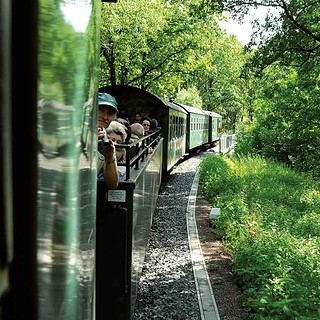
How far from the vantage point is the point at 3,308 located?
59cm

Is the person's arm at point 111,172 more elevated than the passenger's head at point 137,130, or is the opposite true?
the passenger's head at point 137,130

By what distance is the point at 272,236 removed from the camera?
727 centimetres

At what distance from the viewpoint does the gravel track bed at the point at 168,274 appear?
5719mm

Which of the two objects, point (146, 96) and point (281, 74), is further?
point (281, 74)

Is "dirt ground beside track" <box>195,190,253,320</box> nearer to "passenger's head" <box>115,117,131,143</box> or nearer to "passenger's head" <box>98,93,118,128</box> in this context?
"passenger's head" <box>115,117,131,143</box>

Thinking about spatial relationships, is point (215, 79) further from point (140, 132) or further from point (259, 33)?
point (140, 132)

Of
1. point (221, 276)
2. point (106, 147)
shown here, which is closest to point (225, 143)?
point (221, 276)

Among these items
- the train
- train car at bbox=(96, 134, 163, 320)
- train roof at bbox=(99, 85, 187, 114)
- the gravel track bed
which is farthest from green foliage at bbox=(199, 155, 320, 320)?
the train

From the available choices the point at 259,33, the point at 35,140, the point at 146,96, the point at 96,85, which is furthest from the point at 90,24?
the point at 259,33

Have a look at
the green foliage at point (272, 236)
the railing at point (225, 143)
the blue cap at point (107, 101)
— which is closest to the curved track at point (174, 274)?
the green foliage at point (272, 236)

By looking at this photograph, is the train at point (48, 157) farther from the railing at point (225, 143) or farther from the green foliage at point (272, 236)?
the railing at point (225, 143)

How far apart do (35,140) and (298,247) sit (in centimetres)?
655

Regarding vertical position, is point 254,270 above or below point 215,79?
below

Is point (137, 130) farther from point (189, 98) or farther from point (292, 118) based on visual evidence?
point (189, 98)
